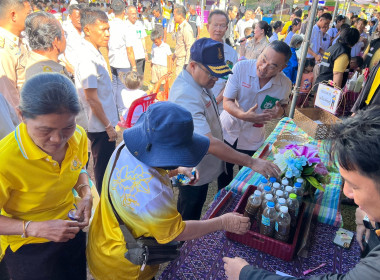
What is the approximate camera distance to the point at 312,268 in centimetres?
149

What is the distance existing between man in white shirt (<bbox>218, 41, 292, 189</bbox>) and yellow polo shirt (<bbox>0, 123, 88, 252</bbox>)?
155cm

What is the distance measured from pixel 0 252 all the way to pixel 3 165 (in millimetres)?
792

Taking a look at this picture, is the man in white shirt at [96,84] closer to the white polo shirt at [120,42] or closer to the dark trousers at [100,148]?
the dark trousers at [100,148]

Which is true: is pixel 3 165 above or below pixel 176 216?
above

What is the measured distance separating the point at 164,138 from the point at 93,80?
177 centimetres

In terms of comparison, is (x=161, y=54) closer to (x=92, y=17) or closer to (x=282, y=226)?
(x=92, y=17)

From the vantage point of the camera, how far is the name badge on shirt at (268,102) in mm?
2680

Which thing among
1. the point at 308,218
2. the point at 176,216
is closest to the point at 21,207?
the point at 176,216

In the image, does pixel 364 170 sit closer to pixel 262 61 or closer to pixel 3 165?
→ pixel 3 165

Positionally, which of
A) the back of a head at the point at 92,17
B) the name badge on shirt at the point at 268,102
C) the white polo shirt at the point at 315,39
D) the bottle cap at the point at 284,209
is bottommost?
the bottle cap at the point at 284,209

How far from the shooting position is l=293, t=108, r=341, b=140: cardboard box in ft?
9.42

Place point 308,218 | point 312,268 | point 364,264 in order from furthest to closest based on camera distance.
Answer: point 308,218 → point 312,268 → point 364,264

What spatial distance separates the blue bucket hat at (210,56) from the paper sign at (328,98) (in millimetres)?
1477

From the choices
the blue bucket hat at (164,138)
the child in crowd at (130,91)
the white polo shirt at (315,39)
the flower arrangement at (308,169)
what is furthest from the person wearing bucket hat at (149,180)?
the white polo shirt at (315,39)
